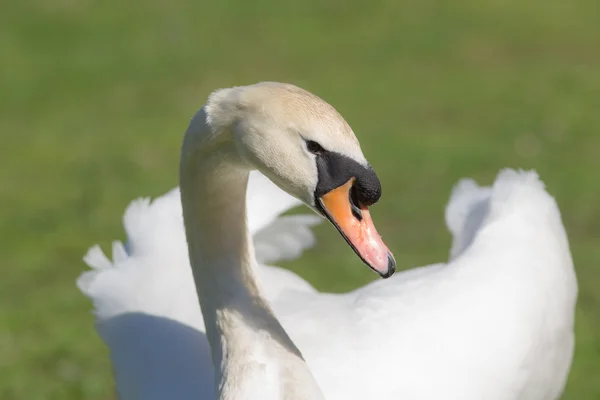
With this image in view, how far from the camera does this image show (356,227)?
1.90 meters

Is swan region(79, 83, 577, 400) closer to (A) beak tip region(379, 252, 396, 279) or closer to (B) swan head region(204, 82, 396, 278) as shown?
(B) swan head region(204, 82, 396, 278)

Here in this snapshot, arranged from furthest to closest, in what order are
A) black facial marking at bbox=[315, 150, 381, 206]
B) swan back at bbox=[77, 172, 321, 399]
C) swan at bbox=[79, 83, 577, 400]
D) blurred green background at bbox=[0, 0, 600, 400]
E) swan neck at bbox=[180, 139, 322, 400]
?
blurred green background at bbox=[0, 0, 600, 400]
swan back at bbox=[77, 172, 321, 399]
swan at bbox=[79, 83, 577, 400]
swan neck at bbox=[180, 139, 322, 400]
black facial marking at bbox=[315, 150, 381, 206]

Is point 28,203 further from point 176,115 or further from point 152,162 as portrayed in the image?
point 176,115

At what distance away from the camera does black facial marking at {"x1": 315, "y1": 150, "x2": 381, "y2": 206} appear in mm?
1827

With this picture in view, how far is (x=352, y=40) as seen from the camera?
7777 mm

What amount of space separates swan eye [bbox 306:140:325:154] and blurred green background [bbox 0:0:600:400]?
78.2 inches

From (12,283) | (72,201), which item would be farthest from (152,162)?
(12,283)

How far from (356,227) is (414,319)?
83 cm

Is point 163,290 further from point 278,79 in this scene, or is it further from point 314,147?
A: point 278,79

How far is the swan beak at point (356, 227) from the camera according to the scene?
1.87 meters

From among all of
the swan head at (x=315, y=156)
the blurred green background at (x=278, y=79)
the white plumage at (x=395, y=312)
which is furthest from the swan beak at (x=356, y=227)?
the blurred green background at (x=278, y=79)

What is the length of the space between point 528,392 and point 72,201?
3.32 m

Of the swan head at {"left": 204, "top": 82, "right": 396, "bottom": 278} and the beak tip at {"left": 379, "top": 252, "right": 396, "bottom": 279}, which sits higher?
the swan head at {"left": 204, "top": 82, "right": 396, "bottom": 278}

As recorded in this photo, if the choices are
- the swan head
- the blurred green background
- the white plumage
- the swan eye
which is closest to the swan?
the white plumage
